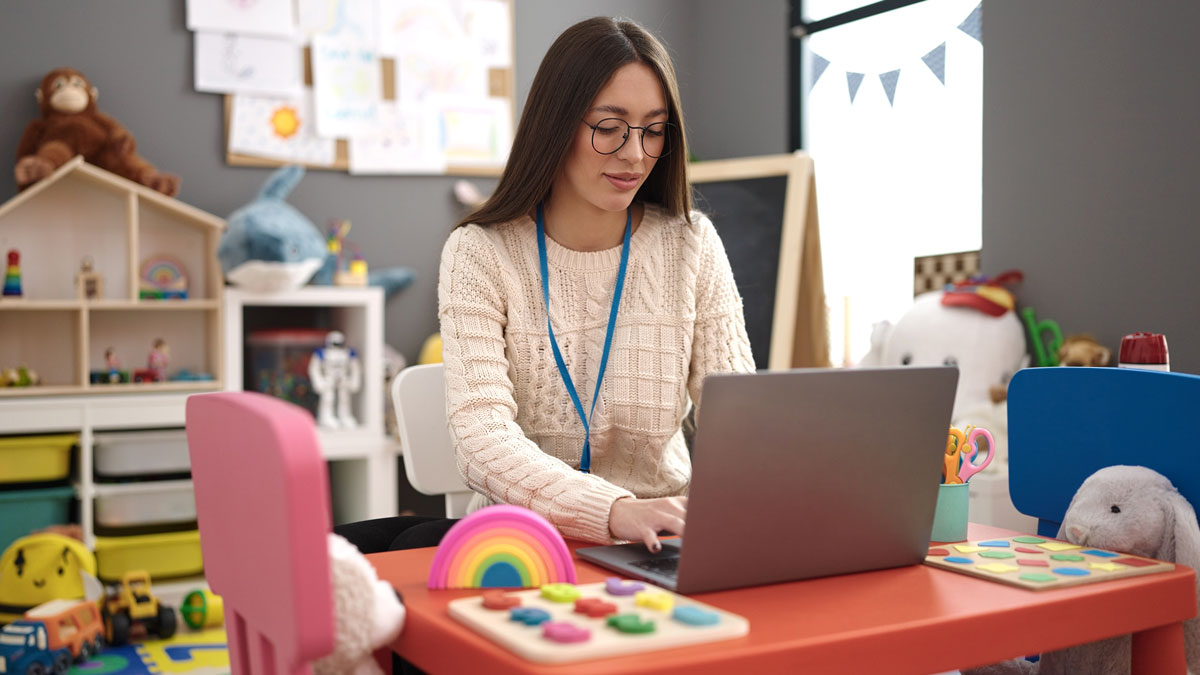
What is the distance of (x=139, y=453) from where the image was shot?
264 cm

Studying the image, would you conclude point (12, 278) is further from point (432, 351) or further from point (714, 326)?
point (714, 326)

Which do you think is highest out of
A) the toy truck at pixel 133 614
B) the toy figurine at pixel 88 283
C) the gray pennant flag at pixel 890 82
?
the gray pennant flag at pixel 890 82

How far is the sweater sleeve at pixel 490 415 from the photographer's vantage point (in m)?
1.01

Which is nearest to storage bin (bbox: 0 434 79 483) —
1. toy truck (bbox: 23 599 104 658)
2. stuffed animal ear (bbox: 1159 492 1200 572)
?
toy truck (bbox: 23 599 104 658)

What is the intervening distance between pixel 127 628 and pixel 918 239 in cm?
220

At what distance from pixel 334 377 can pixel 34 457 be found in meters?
0.76

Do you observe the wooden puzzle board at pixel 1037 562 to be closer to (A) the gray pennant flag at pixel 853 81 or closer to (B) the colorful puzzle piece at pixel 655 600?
(B) the colorful puzzle piece at pixel 655 600

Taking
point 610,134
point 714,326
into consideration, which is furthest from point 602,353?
point 610,134

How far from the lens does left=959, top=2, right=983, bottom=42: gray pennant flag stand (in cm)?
266

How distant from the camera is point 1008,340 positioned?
96.5 inches

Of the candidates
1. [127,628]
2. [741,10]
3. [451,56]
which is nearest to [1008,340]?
[741,10]

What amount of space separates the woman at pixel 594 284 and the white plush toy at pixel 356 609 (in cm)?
48

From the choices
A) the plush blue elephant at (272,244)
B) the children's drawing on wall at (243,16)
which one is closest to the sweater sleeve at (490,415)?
the plush blue elephant at (272,244)

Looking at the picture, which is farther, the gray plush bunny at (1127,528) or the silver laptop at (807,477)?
the gray plush bunny at (1127,528)
